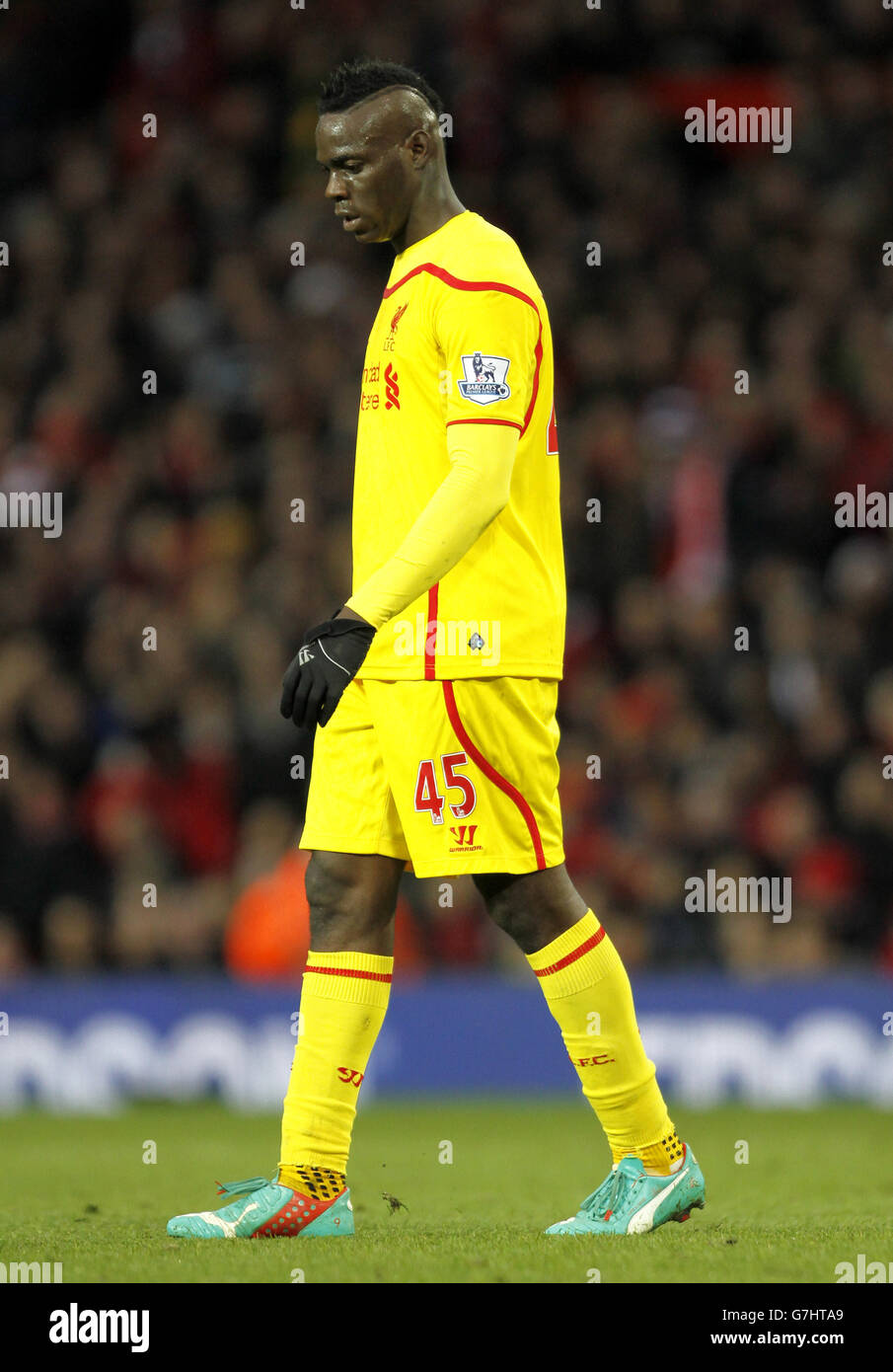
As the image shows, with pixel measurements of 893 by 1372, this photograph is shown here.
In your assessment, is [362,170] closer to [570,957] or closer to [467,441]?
[467,441]

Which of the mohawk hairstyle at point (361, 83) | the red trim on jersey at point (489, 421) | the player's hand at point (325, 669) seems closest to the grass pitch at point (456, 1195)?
the player's hand at point (325, 669)

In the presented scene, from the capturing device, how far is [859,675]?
36.0ft

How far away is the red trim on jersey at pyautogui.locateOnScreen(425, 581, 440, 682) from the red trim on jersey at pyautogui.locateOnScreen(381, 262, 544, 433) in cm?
42

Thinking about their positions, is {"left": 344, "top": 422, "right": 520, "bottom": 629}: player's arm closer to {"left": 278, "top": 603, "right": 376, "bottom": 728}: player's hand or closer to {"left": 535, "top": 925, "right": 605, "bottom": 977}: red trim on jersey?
{"left": 278, "top": 603, "right": 376, "bottom": 728}: player's hand

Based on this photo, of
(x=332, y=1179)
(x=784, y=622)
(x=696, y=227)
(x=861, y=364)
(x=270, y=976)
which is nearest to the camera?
(x=332, y=1179)

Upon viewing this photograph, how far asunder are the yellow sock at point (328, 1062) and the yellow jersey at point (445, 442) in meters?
0.68

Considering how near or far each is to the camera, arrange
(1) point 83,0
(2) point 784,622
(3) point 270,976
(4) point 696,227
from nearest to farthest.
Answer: (3) point 270,976 → (2) point 784,622 → (4) point 696,227 → (1) point 83,0

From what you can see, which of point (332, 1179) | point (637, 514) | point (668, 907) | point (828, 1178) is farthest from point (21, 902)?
point (332, 1179)

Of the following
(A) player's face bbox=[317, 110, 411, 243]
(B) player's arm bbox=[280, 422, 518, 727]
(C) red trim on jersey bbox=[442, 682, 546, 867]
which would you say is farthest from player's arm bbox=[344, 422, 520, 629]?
(A) player's face bbox=[317, 110, 411, 243]

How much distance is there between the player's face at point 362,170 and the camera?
482 centimetres

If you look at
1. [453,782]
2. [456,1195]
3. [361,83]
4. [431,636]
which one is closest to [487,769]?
[453,782]

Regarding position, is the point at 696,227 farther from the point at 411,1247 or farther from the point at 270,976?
the point at 411,1247

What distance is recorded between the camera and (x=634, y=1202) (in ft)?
15.7

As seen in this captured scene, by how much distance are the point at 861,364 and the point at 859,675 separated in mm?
2226
